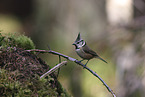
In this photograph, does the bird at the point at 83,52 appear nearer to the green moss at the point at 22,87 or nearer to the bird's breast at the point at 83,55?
the bird's breast at the point at 83,55

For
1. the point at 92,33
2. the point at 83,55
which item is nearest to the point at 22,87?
the point at 83,55

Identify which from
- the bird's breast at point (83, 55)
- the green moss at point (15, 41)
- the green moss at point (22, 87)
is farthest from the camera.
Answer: the bird's breast at point (83, 55)

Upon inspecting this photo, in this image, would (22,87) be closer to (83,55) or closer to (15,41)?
(15,41)

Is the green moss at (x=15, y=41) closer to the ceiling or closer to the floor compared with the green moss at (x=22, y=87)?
closer to the ceiling

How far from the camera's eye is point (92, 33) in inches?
486

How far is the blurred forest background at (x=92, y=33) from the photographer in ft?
21.4

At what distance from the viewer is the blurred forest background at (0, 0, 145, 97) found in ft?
21.4

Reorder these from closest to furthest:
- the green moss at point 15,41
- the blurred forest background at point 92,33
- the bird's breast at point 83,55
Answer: the green moss at point 15,41 < the bird's breast at point 83,55 < the blurred forest background at point 92,33

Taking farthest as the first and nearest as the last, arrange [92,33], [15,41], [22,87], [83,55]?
[92,33] → [83,55] → [15,41] → [22,87]

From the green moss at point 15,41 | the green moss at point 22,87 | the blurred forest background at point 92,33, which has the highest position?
the blurred forest background at point 92,33

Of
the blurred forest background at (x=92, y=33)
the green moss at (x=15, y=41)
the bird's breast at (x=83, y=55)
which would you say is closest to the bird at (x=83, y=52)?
the bird's breast at (x=83, y=55)

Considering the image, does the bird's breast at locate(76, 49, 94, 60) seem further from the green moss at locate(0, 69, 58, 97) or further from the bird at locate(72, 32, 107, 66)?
the green moss at locate(0, 69, 58, 97)

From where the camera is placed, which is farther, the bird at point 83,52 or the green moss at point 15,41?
the bird at point 83,52

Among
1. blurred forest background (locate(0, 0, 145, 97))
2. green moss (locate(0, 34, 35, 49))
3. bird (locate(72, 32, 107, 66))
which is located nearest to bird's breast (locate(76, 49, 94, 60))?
bird (locate(72, 32, 107, 66))
